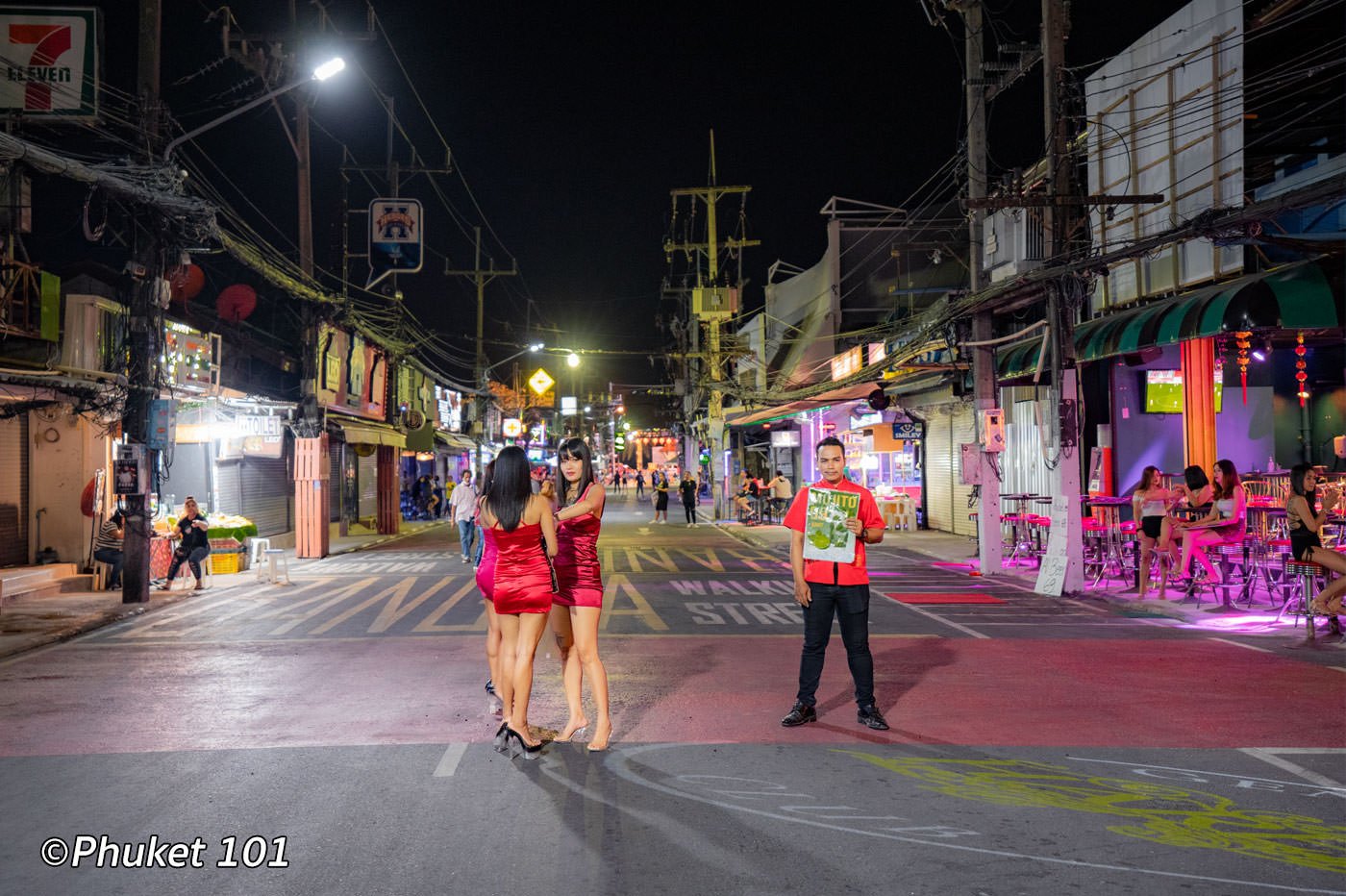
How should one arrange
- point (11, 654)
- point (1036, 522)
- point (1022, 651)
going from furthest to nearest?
point (1036, 522) → point (11, 654) → point (1022, 651)

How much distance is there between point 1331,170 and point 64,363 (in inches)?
798

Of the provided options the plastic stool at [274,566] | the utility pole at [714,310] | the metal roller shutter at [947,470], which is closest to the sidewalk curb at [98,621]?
the plastic stool at [274,566]

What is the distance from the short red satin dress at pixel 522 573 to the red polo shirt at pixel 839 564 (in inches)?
68.7

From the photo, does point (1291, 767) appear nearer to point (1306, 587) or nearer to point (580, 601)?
point (580, 601)

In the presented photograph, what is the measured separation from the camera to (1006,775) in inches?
226

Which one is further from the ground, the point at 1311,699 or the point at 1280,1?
the point at 1280,1

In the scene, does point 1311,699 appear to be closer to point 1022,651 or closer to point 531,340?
point 1022,651

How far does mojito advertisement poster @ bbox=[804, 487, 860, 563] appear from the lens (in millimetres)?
6744

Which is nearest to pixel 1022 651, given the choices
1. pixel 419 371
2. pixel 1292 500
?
pixel 1292 500

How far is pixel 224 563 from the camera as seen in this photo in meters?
19.1

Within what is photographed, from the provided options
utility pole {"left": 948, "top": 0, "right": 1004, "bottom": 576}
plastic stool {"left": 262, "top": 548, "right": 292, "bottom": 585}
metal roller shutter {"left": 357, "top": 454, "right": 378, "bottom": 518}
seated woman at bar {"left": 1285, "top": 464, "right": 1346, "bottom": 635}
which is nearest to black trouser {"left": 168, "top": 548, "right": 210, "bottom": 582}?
plastic stool {"left": 262, "top": 548, "right": 292, "bottom": 585}

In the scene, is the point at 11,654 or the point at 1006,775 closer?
the point at 1006,775

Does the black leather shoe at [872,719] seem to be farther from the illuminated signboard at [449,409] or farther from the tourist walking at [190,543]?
the illuminated signboard at [449,409]

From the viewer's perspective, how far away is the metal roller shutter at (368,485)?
117 feet
